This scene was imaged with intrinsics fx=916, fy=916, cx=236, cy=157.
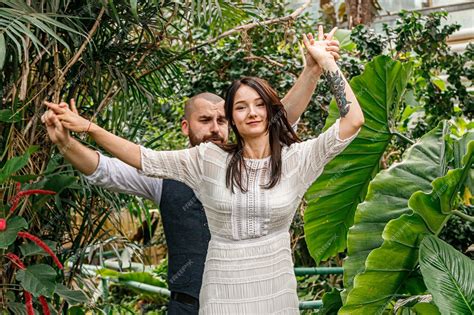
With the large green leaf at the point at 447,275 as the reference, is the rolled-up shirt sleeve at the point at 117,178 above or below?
above

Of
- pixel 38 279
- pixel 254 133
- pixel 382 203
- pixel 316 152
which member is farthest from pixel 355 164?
pixel 38 279

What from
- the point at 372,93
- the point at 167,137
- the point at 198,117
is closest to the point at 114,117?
the point at 198,117

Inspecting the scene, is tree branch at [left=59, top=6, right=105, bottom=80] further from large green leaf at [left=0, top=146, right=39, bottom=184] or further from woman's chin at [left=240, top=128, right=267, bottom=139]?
woman's chin at [left=240, top=128, right=267, bottom=139]

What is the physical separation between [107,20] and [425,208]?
1.36 metres

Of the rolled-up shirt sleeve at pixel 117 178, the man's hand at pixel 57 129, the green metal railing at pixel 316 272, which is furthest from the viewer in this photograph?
the green metal railing at pixel 316 272

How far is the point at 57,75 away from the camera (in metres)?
3.08

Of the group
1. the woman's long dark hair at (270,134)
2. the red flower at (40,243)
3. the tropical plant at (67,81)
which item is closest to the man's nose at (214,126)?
the tropical plant at (67,81)

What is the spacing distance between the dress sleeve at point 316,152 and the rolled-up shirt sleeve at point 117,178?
1.77ft

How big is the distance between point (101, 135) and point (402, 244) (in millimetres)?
1170

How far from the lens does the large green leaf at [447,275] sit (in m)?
3.01

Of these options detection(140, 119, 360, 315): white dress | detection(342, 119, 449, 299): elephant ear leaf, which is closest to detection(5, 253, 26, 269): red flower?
detection(140, 119, 360, 315): white dress

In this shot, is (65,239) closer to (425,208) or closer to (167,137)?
(425,208)

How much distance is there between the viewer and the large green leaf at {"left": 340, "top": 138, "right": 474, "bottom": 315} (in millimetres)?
3102

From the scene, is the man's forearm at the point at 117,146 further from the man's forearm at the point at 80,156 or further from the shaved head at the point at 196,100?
the shaved head at the point at 196,100
